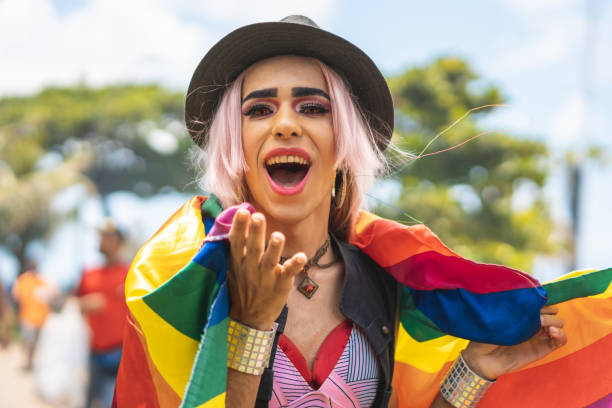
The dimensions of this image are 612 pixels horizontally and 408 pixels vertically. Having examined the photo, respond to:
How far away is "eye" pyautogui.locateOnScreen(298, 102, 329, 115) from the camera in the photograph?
6.80 feet

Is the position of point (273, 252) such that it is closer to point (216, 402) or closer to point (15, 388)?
point (216, 402)

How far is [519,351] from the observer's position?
81.0 inches

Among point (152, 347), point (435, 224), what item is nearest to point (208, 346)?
point (152, 347)

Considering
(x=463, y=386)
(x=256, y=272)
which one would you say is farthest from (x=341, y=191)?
(x=256, y=272)

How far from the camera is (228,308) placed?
1.61 m

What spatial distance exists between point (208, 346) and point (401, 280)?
0.87 m

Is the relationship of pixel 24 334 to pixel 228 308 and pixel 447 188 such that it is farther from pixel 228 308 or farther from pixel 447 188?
pixel 447 188

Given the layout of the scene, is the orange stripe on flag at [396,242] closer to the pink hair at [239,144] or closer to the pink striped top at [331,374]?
the pink hair at [239,144]

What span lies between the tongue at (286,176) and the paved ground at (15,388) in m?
5.43

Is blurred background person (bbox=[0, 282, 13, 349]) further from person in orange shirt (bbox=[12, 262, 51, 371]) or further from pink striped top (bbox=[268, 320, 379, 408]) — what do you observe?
pink striped top (bbox=[268, 320, 379, 408])

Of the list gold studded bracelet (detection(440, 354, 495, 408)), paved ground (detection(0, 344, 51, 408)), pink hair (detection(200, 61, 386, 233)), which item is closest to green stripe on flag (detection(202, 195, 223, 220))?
pink hair (detection(200, 61, 386, 233))

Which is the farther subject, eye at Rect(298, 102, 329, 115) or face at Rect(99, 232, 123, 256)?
face at Rect(99, 232, 123, 256)

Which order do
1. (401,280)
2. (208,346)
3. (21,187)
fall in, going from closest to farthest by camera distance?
(208,346), (401,280), (21,187)

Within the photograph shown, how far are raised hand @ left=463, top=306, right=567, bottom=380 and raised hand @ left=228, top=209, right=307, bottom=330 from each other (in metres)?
0.81
